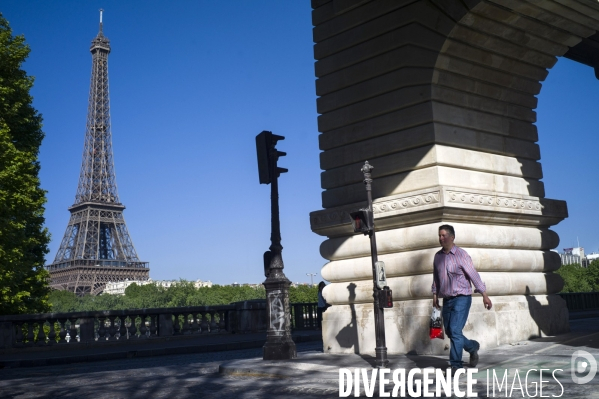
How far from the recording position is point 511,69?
492 inches

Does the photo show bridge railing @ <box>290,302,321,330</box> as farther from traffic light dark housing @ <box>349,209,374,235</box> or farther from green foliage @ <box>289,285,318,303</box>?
green foliage @ <box>289,285,318,303</box>

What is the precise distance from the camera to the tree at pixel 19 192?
2692 centimetres

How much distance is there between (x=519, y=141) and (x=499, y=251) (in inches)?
95.3

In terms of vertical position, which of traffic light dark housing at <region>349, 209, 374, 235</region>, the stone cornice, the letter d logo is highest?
the stone cornice

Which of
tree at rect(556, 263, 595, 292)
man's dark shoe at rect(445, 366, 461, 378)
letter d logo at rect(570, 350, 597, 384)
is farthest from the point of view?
tree at rect(556, 263, 595, 292)

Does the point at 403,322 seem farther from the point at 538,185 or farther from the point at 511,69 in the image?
the point at 511,69

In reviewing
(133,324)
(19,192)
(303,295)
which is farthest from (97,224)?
(133,324)

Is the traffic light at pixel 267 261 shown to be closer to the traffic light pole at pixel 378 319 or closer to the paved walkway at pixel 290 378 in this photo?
the paved walkway at pixel 290 378

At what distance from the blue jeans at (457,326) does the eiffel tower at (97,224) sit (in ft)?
363

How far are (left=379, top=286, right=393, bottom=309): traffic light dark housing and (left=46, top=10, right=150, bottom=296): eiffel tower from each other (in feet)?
358

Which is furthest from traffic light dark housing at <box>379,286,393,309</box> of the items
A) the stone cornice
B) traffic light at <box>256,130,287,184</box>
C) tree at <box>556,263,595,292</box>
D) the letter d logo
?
tree at <box>556,263,595,292</box>

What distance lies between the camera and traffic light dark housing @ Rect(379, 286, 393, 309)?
9797 mm

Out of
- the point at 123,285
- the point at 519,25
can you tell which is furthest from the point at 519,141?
the point at 123,285

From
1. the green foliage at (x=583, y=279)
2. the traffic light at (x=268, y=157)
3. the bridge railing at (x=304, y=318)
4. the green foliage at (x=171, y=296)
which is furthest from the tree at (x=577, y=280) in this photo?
the traffic light at (x=268, y=157)
